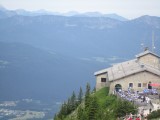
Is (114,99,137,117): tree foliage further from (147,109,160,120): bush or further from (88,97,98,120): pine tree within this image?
(147,109,160,120): bush

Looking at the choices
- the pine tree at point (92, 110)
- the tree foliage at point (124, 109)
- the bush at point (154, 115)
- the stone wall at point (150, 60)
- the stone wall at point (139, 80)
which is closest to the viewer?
the bush at point (154, 115)

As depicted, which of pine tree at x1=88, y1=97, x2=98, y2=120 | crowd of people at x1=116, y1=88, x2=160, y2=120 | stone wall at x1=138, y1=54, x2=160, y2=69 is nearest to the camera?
pine tree at x1=88, y1=97, x2=98, y2=120

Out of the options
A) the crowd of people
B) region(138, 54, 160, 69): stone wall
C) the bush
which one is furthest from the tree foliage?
region(138, 54, 160, 69): stone wall

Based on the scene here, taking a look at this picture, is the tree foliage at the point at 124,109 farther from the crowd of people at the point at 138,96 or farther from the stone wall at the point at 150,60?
the stone wall at the point at 150,60

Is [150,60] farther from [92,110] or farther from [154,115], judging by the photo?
[154,115]

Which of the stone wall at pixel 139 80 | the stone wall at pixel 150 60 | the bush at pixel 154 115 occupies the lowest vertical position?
the bush at pixel 154 115

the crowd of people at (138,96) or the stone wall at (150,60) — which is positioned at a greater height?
the stone wall at (150,60)

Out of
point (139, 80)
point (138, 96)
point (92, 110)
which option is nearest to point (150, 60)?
point (139, 80)

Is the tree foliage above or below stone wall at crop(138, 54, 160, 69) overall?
below

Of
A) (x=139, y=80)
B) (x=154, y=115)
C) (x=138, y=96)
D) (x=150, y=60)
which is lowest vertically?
(x=154, y=115)

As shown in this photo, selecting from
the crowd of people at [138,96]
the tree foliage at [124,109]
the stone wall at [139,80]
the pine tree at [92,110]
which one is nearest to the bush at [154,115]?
the tree foliage at [124,109]

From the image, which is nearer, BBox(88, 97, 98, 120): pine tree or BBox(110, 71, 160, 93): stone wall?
BBox(88, 97, 98, 120): pine tree

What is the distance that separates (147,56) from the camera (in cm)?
7506

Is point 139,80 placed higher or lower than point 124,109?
higher
